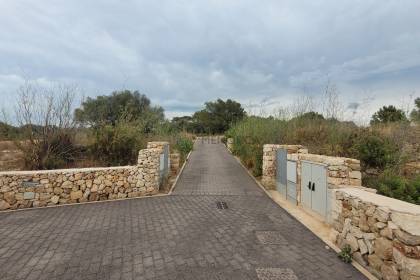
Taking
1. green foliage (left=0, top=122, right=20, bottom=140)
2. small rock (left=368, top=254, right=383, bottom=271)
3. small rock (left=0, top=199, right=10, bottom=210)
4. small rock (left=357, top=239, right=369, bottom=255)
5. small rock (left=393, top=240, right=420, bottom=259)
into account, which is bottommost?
small rock (left=0, top=199, right=10, bottom=210)

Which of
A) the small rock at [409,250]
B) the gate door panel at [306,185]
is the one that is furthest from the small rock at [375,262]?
the gate door panel at [306,185]

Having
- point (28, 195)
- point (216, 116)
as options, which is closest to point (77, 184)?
point (28, 195)

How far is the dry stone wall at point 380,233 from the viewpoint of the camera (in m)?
2.58

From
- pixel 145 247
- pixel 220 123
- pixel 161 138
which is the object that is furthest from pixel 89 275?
pixel 220 123

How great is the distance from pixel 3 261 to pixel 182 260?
299cm

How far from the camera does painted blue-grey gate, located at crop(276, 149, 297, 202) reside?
664cm

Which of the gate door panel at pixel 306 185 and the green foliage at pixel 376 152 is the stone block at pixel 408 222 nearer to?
the gate door panel at pixel 306 185

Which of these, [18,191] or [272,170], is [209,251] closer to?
[272,170]

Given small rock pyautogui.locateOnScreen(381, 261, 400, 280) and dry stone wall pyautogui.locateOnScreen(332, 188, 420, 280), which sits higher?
dry stone wall pyautogui.locateOnScreen(332, 188, 420, 280)

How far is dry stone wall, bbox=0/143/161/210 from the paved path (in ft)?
1.72

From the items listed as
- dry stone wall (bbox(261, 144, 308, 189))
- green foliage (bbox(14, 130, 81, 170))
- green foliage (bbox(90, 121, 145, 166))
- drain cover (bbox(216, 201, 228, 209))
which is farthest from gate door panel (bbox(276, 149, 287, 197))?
green foliage (bbox(14, 130, 81, 170))

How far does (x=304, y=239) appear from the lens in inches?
170

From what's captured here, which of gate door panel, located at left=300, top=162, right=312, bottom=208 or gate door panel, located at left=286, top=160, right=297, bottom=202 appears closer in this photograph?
gate door panel, located at left=300, top=162, right=312, bottom=208

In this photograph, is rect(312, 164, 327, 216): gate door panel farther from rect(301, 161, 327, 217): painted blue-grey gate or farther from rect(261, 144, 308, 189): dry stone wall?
rect(261, 144, 308, 189): dry stone wall
